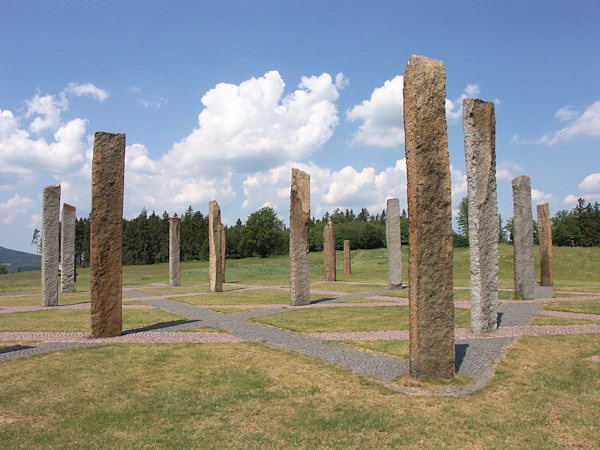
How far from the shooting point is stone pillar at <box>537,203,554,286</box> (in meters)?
16.0

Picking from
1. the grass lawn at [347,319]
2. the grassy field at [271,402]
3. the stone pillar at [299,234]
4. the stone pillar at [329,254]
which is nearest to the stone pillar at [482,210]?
the grass lawn at [347,319]

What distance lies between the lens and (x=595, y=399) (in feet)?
14.1

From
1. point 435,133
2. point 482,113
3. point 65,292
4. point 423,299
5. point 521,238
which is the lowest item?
point 65,292

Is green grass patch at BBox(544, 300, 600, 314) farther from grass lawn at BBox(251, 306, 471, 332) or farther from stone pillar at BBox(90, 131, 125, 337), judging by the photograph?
stone pillar at BBox(90, 131, 125, 337)

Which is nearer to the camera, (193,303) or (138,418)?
(138,418)

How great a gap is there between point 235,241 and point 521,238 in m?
60.5

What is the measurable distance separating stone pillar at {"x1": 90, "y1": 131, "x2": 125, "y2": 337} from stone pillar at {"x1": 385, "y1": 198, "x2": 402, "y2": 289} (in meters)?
11.7

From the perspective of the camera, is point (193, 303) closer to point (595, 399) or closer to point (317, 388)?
point (317, 388)

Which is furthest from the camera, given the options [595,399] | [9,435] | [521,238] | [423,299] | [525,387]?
[521,238]

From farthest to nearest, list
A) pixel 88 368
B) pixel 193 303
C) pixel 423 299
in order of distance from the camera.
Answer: pixel 193 303
pixel 88 368
pixel 423 299

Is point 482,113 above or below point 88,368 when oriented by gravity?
above

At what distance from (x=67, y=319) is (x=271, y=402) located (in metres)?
8.11

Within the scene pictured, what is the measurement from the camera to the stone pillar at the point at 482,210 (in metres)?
7.96

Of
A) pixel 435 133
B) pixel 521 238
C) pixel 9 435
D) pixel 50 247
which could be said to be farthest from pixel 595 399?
pixel 50 247
